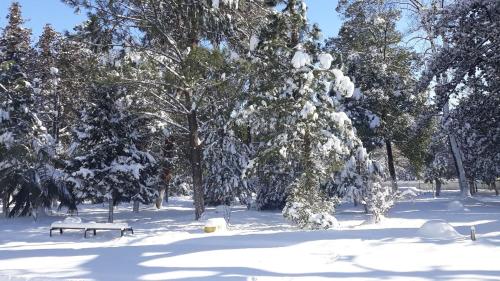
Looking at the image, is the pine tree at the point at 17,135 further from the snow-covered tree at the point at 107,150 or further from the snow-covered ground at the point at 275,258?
the snow-covered ground at the point at 275,258

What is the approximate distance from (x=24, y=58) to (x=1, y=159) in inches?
242

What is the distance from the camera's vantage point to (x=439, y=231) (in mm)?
10570

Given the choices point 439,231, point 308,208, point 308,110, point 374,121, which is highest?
point 374,121

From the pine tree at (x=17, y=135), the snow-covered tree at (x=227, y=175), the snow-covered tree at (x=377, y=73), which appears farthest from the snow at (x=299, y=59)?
the snow-covered tree at (x=227, y=175)

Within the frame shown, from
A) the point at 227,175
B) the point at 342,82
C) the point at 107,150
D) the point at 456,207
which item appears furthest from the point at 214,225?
the point at 227,175

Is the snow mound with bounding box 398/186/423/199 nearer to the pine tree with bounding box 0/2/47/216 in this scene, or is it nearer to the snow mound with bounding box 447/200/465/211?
the snow mound with bounding box 447/200/465/211

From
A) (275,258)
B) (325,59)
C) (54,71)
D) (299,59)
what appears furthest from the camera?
(54,71)

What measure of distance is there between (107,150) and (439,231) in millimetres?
14613

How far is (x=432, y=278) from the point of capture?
690 cm

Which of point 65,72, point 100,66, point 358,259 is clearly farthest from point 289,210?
point 65,72

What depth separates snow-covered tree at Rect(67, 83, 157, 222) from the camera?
1991 centimetres

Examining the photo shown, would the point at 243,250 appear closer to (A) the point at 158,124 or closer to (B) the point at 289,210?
(B) the point at 289,210

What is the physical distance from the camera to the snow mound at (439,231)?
408 inches

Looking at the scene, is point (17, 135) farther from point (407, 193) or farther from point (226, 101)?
point (407, 193)
